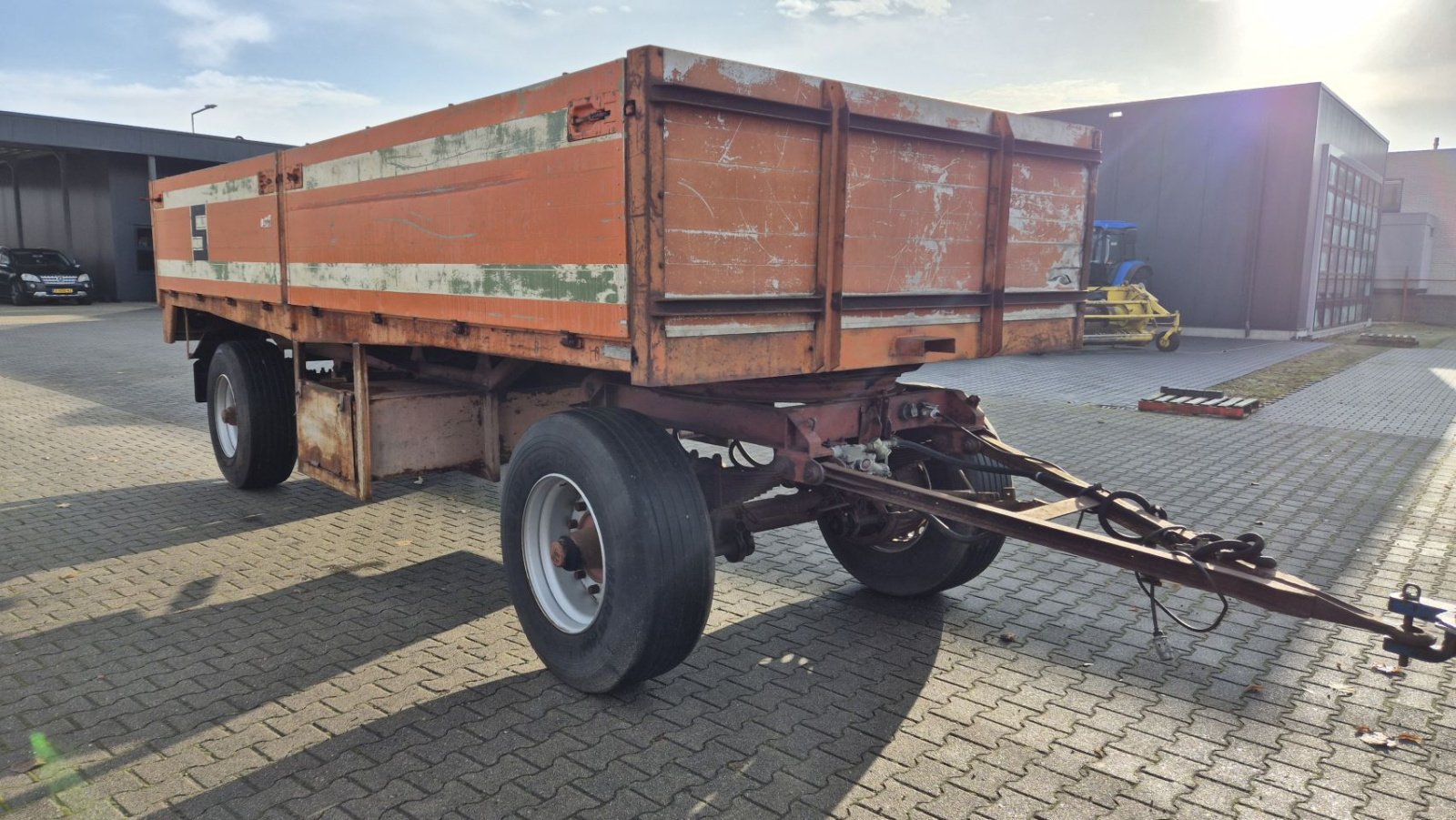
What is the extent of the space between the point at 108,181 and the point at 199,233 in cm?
2935

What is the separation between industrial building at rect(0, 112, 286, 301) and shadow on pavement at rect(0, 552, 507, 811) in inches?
1207

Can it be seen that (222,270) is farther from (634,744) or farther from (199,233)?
(634,744)

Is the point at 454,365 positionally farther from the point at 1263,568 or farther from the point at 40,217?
the point at 40,217

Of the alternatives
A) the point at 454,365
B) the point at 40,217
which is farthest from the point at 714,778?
the point at 40,217

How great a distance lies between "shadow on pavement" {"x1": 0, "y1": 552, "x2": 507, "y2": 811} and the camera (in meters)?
3.54

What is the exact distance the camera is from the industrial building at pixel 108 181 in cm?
Answer: 2948

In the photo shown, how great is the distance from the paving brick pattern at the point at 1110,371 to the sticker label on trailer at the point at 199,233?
28.0 ft

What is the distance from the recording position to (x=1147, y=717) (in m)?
3.69

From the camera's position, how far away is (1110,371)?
52.4 ft

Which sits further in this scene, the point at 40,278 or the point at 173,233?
the point at 40,278

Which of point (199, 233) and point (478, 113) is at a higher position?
point (478, 113)

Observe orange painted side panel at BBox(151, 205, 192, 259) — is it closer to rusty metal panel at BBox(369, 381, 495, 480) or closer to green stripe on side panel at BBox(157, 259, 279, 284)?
green stripe on side panel at BBox(157, 259, 279, 284)

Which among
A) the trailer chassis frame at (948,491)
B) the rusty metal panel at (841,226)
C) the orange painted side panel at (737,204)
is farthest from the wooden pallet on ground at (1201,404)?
the orange painted side panel at (737,204)

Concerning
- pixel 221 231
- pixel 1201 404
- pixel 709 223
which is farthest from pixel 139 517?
pixel 1201 404
